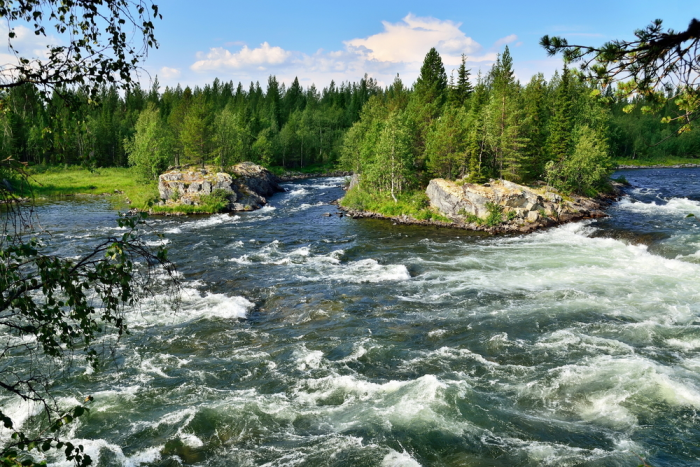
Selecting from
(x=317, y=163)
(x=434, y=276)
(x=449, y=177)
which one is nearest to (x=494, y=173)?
(x=449, y=177)

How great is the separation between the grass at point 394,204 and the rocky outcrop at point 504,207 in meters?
1.28

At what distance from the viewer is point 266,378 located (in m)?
16.8

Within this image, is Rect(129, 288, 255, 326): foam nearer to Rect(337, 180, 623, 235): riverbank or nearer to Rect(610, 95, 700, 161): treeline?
Rect(337, 180, 623, 235): riverbank

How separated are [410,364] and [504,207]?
102 ft

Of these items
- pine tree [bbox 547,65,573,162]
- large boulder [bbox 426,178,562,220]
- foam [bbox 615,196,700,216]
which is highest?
pine tree [bbox 547,65,573,162]

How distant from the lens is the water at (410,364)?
13133mm

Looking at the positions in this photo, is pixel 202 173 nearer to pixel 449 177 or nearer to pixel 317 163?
pixel 449 177

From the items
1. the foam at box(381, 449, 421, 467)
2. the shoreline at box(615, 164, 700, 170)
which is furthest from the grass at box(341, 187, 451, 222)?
the shoreline at box(615, 164, 700, 170)

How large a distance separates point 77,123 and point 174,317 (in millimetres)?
16955

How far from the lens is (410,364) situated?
17.8 m

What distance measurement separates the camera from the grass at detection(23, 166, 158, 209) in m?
64.6

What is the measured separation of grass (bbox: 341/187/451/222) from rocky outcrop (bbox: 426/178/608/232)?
4.18ft

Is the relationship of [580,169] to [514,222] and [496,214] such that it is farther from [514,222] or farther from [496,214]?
[496,214]

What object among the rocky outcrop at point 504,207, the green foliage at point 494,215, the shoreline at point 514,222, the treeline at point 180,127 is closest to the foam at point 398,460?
the treeline at point 180,127
